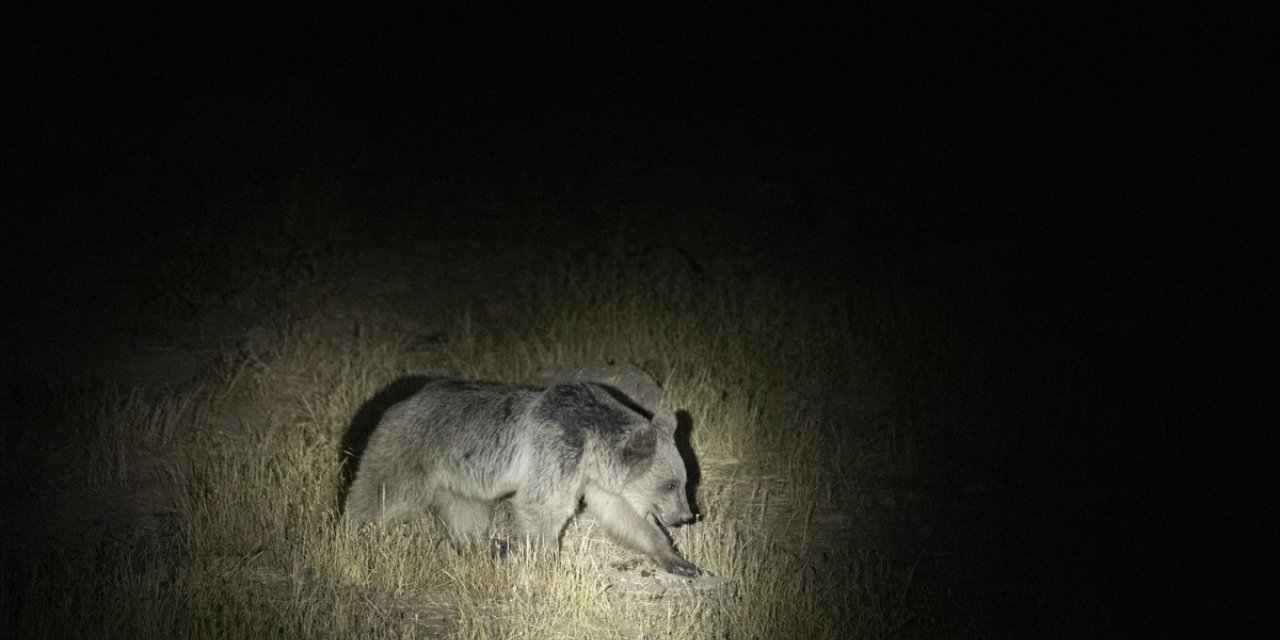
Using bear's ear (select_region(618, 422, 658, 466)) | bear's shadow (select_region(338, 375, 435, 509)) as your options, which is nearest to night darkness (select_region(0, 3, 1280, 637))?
bear's shadow (select_region(338, 375, 435, 509))

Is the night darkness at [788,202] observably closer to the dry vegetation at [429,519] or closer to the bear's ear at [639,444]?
the dry vegetation at [429,519]

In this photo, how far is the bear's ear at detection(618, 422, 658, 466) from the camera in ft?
21.4

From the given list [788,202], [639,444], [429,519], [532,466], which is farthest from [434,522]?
[788,202]

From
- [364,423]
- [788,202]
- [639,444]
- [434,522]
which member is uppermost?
[788,202]

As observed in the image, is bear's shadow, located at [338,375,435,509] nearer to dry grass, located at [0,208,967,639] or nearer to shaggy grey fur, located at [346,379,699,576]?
dry grass, located at [0,208,967,639]

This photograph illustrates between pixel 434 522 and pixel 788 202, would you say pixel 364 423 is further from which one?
pixel 788 202

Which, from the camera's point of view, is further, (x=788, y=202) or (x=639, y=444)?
(x=788, y=202)

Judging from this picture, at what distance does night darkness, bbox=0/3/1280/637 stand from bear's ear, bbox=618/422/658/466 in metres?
1.68

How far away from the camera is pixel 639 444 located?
259 inches

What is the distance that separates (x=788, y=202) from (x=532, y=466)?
7.96 meters

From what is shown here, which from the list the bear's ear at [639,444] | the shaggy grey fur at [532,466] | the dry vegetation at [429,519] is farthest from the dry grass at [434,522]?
the bear's ear at [639,444]

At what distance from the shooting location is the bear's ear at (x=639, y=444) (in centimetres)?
653

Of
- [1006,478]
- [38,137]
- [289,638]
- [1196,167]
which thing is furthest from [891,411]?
[38,137]

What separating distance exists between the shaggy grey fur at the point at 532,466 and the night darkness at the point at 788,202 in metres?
1.57
